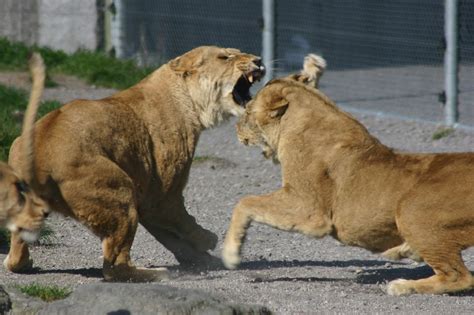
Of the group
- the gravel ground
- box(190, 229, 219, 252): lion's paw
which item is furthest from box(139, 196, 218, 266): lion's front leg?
the gravel ground

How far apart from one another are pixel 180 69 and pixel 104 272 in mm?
1521

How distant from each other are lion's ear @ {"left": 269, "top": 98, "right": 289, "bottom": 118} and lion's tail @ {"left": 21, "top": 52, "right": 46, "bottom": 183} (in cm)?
151

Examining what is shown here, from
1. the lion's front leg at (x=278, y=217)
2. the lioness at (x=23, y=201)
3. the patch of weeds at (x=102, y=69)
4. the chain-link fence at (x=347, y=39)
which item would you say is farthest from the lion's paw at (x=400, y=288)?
the patch of weeds at (x=102, y=69)

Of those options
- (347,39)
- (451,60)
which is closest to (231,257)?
(451,60)

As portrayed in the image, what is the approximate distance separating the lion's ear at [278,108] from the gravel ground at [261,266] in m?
0.98

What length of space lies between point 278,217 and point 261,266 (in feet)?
3.08

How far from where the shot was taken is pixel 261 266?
7.34 meters

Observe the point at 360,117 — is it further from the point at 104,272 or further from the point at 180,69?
the point at 104,272

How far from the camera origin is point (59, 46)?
50.0 ft

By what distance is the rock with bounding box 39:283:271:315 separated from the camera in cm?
511

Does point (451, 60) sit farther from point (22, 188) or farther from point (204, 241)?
point (22, 188)

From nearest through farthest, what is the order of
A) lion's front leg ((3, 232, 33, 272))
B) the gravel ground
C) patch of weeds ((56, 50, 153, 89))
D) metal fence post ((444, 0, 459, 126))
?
the gravel ground
lion's front leg ((3, 232, 33, 272))
metal fence post ((444, 0, 459, 126))
patch of weeds ((56, 50, 153, 89))

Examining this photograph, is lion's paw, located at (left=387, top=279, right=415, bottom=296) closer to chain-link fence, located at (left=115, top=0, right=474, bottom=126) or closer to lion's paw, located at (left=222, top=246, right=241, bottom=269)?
lion's paw, located at (left=222, top=246, right=241, bottom=269)

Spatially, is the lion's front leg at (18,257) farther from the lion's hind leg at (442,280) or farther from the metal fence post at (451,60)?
the metal fence post at (451,60)
